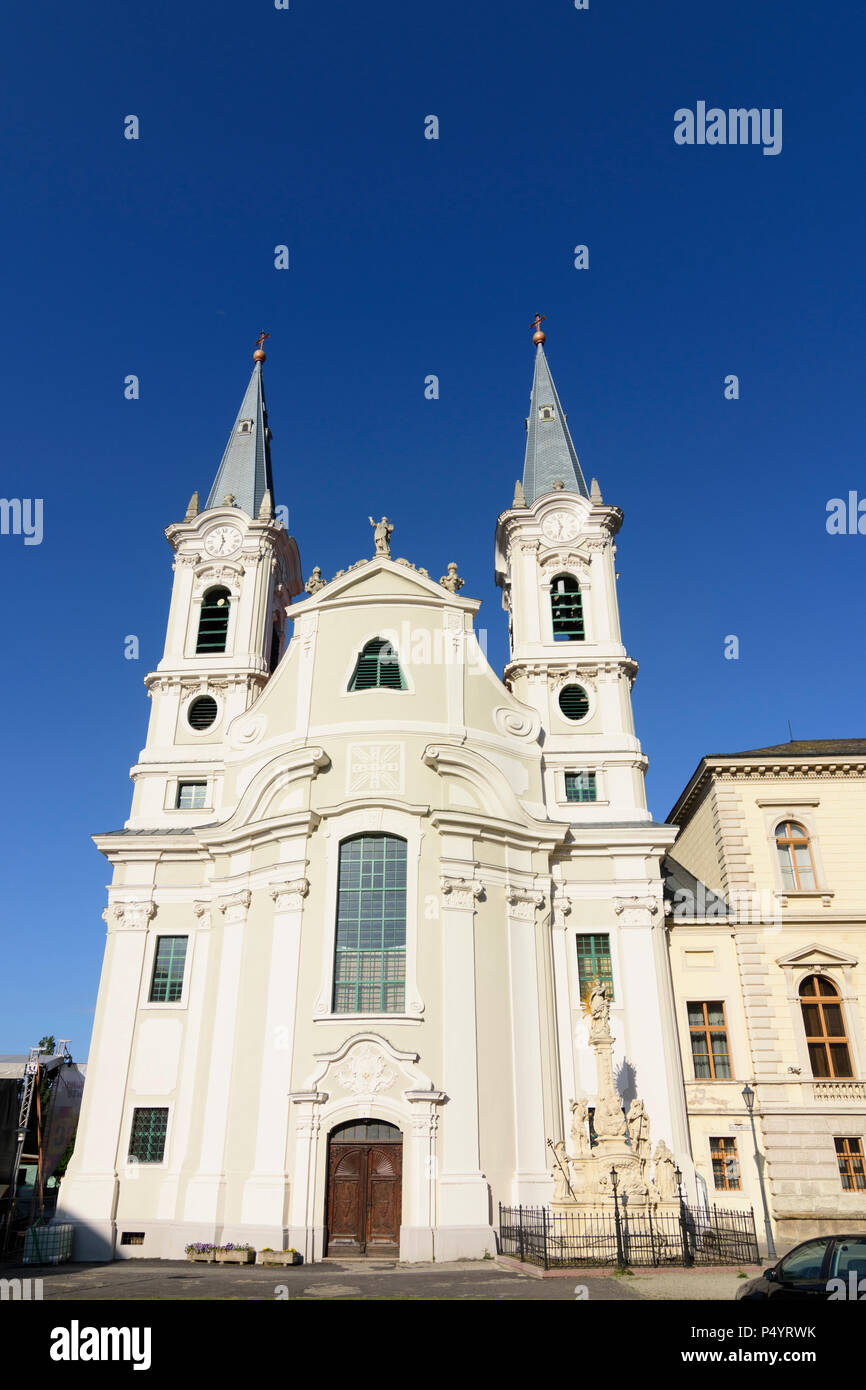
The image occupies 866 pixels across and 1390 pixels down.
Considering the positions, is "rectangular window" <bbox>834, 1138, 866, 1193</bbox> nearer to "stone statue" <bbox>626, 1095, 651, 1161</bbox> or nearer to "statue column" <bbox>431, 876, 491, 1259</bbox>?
"stone statue" <bbox>626, 1095, 651, 1161</bbox>

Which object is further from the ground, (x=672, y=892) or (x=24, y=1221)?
(x=672, y=892)

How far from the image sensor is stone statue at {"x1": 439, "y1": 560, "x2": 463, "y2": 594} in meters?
32.6

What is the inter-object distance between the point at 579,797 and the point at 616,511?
1144 cm

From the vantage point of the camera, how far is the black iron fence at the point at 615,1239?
62.7ft

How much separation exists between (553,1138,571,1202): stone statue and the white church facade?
187cm

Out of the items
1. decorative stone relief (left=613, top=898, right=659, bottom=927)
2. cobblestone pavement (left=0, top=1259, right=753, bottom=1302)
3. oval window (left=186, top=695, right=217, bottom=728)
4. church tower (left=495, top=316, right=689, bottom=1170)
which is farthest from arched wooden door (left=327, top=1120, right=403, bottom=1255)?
oval window (left=186, top=695, right=217, bottom=728)

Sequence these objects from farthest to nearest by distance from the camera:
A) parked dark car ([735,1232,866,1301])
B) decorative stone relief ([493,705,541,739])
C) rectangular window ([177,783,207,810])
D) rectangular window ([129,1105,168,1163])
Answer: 1. rectangular window ([177,783,207,810])
2. decorative stone relief ([493,705,541,739])
3. rectangular window ([129,1105,168,1163])
4. parked dark car ([735,1232,866,1301])

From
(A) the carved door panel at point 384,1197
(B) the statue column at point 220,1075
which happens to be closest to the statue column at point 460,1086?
(A) the carved door panel at point 384,1197

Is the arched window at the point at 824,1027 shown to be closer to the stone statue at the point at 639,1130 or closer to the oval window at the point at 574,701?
the stone statue at the point at 639,1130

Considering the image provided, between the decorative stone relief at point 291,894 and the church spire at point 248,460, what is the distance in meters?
16.7

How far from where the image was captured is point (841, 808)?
3100 centimetres
